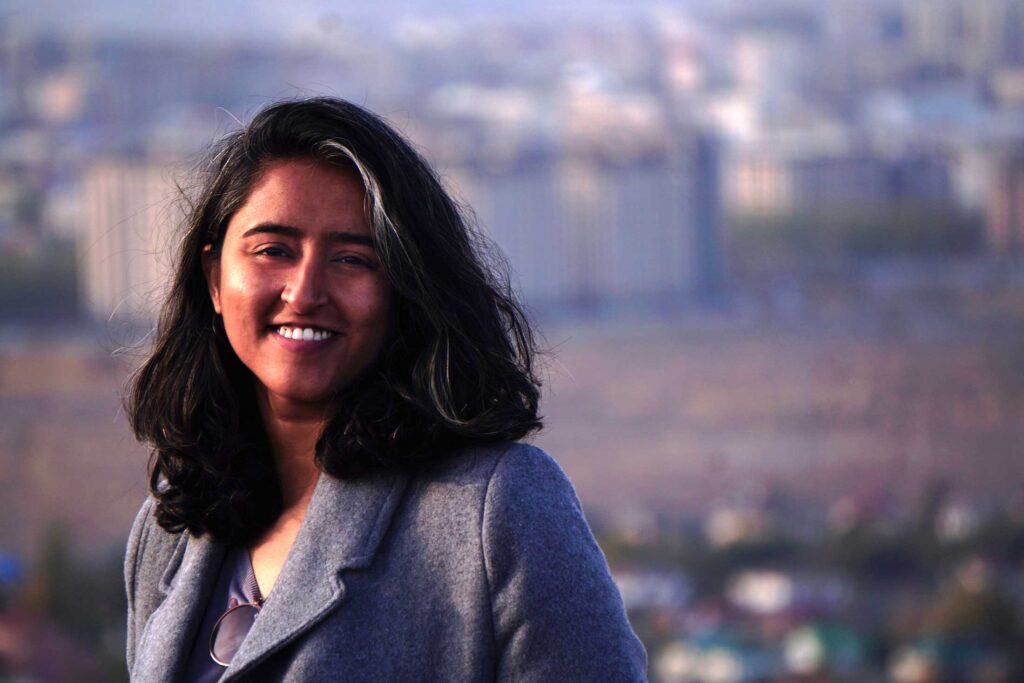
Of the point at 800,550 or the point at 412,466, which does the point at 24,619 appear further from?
the point at 412,466

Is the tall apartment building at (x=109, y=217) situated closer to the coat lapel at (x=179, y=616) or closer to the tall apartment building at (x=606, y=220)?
the tall apartment building at (x=606, y=220)

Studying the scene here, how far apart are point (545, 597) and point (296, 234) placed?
0.16 m

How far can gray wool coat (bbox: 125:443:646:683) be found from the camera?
1.72 ft

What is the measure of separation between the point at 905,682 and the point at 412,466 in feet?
60.5

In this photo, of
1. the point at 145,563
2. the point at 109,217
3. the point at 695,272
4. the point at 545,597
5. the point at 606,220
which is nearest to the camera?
the point at 545,597

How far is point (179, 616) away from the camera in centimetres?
59

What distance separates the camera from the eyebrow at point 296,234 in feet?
1.88

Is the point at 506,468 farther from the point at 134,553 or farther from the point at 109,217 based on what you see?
the point at 109,217

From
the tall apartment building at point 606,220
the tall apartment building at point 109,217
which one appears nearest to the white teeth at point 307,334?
the tall apartment building at point 109,217

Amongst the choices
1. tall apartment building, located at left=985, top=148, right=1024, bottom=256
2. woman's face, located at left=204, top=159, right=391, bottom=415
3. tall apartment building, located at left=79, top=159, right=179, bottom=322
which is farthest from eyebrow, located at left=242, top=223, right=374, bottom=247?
tall apartment building, located at left=985, top=148, right=1024, bottom=256

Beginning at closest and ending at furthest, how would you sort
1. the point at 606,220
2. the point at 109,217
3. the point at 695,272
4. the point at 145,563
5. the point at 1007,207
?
the point at 145,563
the point at 109,217
the point at 606,220
the point at 695,272
the point at 1007,207

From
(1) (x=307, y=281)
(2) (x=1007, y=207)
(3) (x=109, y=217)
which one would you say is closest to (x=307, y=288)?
(1) (x=307, y=281)

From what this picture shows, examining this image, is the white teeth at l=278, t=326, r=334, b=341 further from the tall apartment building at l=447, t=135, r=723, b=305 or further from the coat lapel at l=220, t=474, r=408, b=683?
the tall apartment building at l=447, t=135, r=723, b=305

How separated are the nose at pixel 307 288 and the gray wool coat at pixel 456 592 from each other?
0.23ft
